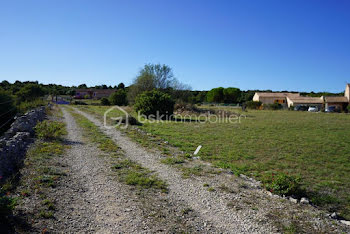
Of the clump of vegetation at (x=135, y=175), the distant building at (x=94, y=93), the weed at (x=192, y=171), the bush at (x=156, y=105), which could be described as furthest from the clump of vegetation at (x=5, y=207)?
the distant building at (x=94, y=93)

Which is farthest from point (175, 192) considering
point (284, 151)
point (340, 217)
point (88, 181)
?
point (284, 151)

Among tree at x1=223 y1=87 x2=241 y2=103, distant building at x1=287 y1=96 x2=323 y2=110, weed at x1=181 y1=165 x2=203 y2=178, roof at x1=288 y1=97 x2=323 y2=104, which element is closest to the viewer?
weed at x1=181 y1=165 x2=203 y2=178

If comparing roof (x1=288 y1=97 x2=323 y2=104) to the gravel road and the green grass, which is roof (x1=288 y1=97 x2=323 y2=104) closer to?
the gravel road

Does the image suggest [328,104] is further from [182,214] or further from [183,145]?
[182,214]

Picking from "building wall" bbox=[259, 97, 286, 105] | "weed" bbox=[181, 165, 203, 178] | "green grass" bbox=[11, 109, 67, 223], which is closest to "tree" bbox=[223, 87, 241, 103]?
"building wall" bbox=[259, 97, 286, 105]

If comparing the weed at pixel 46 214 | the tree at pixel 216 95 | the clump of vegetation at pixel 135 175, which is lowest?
the clump of vegetation at pixel 135 175

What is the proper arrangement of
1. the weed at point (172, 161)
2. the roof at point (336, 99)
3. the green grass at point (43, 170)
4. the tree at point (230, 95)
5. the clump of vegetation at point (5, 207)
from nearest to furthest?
the clump of vegetation at point (5, 207) < the green grass at point (43, 170) < the weed at point (172, 161) < the roof at point (336, 99) < the tree at point (230, 95)

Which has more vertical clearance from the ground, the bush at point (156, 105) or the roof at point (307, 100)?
the roof at point (307, 100)

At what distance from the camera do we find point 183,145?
9.65 meters

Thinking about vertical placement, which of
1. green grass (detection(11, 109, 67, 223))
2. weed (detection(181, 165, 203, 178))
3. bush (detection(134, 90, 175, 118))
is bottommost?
weed (detection(181, 165, 203, 178))

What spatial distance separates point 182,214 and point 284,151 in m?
6.36

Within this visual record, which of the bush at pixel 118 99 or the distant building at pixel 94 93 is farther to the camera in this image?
the distant building at pixel 94 93

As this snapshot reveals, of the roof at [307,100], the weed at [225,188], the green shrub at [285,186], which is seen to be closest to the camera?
the green shrub at [285,186]

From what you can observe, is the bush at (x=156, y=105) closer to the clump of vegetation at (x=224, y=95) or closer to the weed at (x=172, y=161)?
the weed at (x=172, y=161)
